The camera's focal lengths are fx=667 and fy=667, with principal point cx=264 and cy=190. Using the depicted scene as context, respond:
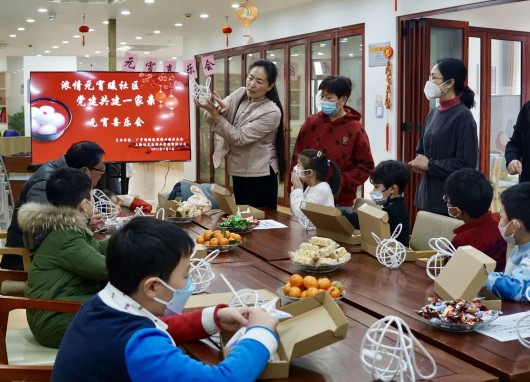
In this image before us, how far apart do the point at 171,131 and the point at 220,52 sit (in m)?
4.71

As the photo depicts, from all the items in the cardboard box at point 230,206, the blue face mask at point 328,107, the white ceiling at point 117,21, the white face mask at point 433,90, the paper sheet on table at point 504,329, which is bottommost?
the paper sheet on table at point 504,329

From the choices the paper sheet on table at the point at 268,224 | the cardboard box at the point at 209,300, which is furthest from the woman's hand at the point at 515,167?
the cardboard box at the point at 209,300

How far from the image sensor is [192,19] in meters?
9.80

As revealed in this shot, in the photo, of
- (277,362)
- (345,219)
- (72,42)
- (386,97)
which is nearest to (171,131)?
(386,97)

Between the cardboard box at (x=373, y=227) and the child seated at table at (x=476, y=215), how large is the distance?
0.24 meters

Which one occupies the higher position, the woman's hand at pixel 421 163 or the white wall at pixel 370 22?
the white wall at pixel 370 22

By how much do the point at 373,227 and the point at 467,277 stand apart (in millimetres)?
789

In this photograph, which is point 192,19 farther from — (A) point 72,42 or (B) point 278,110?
(B) point 278,110

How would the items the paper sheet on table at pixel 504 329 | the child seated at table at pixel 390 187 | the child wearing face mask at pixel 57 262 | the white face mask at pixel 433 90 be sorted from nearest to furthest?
1. the paper sheet on table at pixel 504 329
2. the child wearing face mask at pixel 57 262
3. the child seated at table at pixel 390 187
4. the white face mask at pixel 433 90

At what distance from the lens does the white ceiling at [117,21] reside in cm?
845

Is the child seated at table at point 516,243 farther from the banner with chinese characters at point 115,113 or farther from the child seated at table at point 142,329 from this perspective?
the banner with chinese characters at point 115,113

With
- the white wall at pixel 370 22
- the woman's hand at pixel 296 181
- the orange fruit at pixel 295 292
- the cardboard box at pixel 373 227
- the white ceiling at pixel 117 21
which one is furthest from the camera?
the white ceiling at pixel 117 21

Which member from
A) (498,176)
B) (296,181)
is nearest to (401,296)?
(296,181)

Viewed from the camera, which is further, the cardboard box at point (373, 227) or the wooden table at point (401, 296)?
the cardboard box at point (373, 227)
